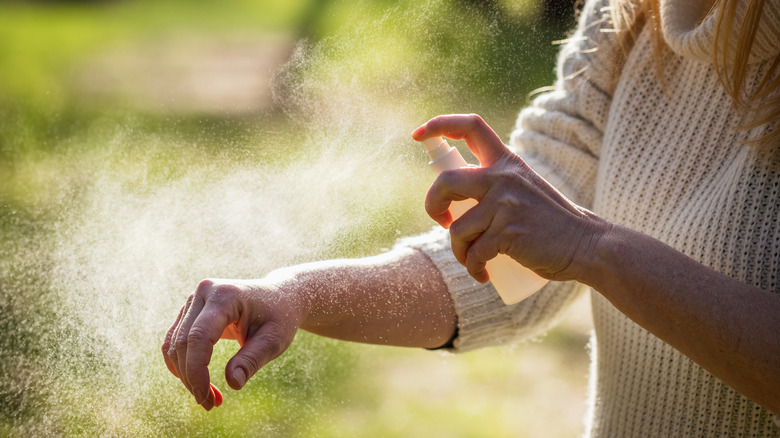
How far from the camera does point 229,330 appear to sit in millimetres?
958

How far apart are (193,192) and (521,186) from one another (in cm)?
108

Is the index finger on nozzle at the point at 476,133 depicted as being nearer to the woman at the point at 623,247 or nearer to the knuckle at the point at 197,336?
the woman at the point at 623,247

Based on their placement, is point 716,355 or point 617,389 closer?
point 716,355

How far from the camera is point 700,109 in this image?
3.85 feet

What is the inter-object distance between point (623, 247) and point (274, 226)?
0.91m

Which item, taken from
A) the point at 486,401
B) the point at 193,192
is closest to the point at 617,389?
the point at 193,192

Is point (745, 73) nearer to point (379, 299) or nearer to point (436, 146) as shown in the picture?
point (436, 146)

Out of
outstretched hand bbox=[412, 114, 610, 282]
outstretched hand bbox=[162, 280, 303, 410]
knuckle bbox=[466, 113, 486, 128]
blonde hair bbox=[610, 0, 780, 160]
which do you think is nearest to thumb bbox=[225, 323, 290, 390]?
outstretched hand bbox=[162, 280, 303, 410]

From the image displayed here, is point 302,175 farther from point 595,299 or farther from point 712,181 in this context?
point 712,181

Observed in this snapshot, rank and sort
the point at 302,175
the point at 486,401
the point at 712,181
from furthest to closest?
the point at 486,401, the point at 302,175, the point at 712,181

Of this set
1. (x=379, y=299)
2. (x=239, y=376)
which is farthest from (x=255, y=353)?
(x=379, y=299)

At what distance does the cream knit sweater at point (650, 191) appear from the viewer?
3.43 ft

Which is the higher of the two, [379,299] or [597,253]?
[597,253]

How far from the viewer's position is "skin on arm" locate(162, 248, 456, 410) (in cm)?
87
